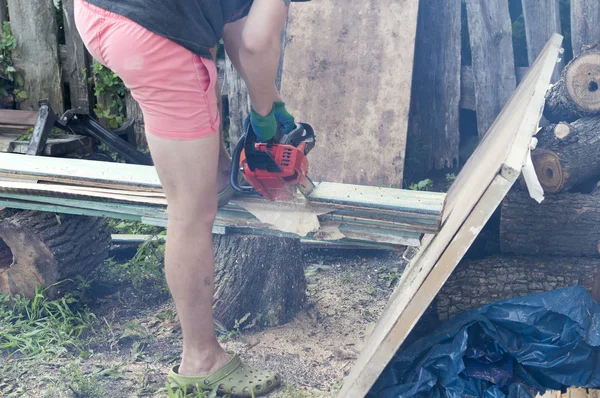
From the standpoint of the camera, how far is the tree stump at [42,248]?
3326mm

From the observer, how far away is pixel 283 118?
8.40 feet

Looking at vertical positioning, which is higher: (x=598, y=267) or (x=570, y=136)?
(x=570, y=136)

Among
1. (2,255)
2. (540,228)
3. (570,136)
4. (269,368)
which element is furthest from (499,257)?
(2,255)

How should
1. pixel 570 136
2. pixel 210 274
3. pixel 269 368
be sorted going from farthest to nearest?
pixel 570 136
pixel 269 368
pixel 210 274

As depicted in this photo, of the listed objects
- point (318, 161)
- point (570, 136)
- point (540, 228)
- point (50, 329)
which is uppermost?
point (570, 136)

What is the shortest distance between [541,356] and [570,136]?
5.64 feet

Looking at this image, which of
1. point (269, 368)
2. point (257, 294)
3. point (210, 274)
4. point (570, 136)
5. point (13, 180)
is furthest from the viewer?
point (570, 136)

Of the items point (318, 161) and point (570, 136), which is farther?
point (318, 161)

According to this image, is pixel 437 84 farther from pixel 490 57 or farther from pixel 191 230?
pixel 191 230

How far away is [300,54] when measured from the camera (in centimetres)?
486

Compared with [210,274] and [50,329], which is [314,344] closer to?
[210,274]

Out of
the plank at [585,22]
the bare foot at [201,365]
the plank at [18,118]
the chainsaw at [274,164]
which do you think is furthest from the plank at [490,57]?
the plank at [18,118]

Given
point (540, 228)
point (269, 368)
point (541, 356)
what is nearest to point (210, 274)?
point (269, 368)

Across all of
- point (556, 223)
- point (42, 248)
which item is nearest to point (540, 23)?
point (556, 223)
